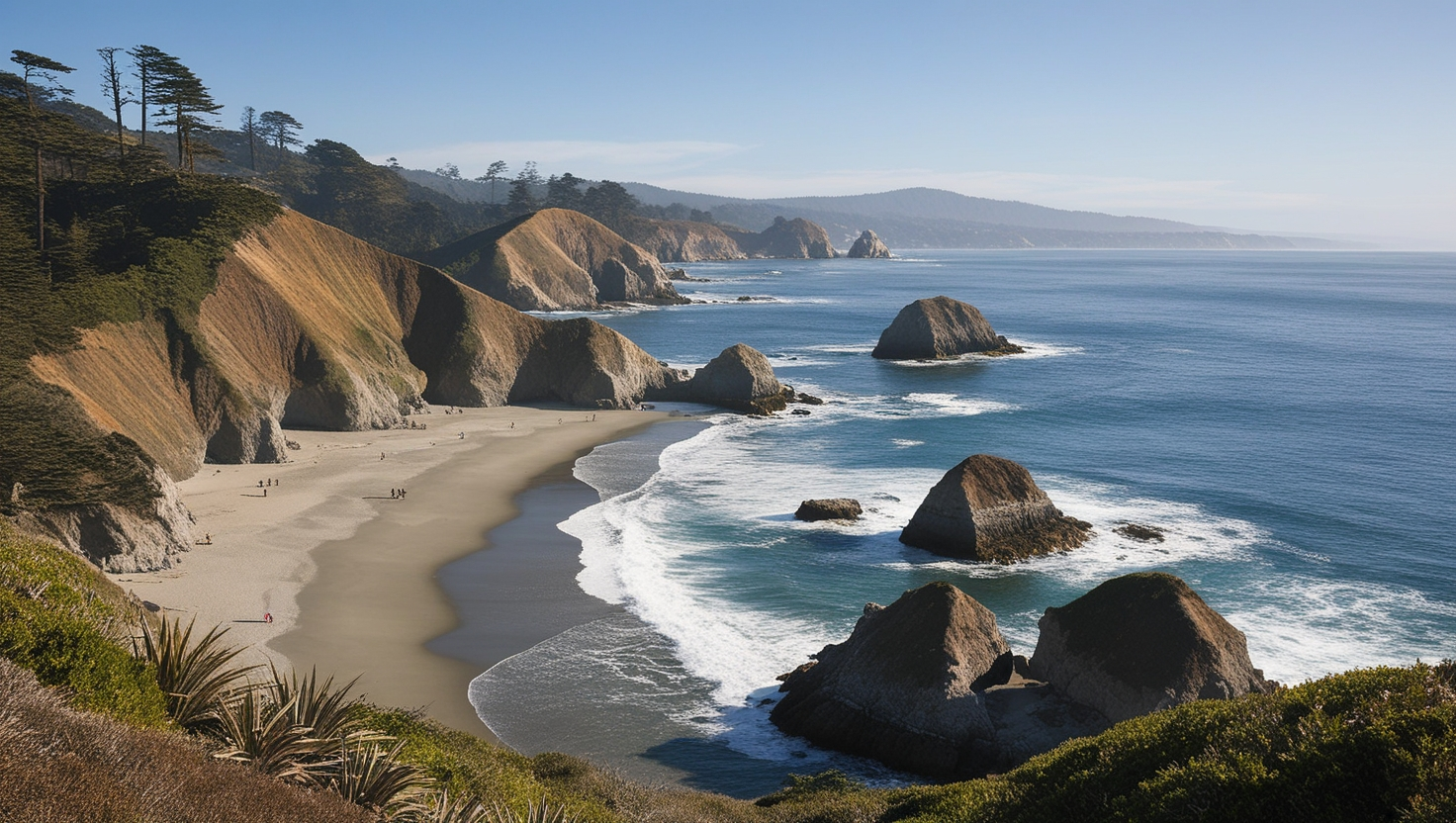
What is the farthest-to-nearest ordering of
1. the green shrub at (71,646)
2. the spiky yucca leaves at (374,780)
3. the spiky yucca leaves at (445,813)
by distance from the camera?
the spiky yucca leaves at (374,780), the spiky yucca leaves at (445,813), the green shrub at (71,646)

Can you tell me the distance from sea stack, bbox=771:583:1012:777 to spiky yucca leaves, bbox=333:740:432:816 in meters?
13.1

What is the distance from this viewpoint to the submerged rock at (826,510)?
39.8 metres

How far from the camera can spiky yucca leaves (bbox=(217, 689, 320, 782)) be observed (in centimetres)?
1083

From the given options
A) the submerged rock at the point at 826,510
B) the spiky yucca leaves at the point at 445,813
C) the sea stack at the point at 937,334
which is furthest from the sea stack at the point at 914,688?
the sea stack at the point at 937,334

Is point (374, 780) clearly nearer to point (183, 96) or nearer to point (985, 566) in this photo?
point (985, 566)

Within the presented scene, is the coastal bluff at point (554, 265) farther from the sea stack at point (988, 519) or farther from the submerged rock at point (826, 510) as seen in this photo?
the sea stack at point (988, 519)

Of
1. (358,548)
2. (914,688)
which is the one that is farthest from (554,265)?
(914,688)

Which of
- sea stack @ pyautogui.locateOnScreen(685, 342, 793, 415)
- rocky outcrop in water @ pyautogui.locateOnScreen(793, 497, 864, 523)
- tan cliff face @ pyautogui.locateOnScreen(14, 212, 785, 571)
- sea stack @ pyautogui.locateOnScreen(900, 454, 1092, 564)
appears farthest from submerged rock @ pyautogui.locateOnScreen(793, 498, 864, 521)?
sea stack @ pyautogui.locateOnScreen(685, 342, 793, 415)

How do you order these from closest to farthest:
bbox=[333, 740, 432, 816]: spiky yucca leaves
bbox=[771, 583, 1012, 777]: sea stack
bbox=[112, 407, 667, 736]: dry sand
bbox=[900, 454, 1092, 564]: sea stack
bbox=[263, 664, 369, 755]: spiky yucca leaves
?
bbox=[333, 740, 432, 816]: spiky yucca leaves → bbox=[263, 664, 369, 755]: spiky yucca leaves → bbox=[771, 583, 1012, 777]: sea stack → bbox=[112, 407, 667, 736]: dry sand → bbox=[900, 454, 1092, 564]: sea stack

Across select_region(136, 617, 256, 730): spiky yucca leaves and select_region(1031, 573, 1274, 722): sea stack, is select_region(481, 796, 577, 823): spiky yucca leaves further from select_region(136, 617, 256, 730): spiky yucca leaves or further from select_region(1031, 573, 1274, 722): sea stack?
select_region(1031, 573, 1274, 722): sea stack

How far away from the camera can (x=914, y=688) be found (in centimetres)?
2217

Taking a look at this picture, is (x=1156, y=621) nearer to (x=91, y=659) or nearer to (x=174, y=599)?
(x=91, y=659)

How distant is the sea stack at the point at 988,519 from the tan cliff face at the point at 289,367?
2666cm

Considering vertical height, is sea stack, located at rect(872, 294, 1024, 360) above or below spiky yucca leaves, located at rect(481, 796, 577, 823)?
above
